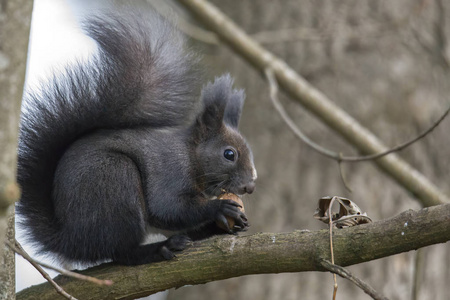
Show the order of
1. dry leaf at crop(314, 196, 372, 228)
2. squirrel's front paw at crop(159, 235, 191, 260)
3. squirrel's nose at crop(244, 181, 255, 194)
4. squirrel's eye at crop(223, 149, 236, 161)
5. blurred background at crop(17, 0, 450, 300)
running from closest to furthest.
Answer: dry leaf at crop(314, 196, 372, 228) → squirrel's front paw at crop(159, 235, 191, 260) → squirrel's nose at crop(244, 181, 255, 194) → squirrel's eye at crop(223, 149, 236, 161) → blurred background at crop(17, 0, 450, 300)

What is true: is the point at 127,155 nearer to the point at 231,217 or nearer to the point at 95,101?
the point at 95,101

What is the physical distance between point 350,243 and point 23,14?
1159 mm

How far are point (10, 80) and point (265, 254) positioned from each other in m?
1.11

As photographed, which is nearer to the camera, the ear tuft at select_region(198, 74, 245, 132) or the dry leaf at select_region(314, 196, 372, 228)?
the dry leaf at select_region(314, 196, 372, 228)

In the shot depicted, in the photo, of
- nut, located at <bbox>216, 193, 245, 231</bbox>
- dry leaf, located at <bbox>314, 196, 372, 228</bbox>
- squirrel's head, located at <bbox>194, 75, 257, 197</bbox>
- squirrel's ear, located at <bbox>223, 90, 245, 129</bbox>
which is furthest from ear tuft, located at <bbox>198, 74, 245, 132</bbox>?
dry leaf, located at <bbox>314, 196, 372, 228</bbox>

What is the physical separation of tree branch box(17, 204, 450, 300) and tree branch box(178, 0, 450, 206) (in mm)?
1176

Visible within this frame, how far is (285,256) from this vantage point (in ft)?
5.98

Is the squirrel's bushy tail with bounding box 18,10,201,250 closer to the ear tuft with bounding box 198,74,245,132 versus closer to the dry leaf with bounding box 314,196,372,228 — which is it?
the ear tuft with bounding box 198,74,245,132

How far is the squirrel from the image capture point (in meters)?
2.24

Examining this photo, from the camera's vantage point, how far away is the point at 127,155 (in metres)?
2.41

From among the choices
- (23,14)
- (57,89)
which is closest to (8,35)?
(23,14)

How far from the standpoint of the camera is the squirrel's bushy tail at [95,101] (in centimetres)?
234

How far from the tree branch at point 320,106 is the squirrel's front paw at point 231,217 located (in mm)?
1010

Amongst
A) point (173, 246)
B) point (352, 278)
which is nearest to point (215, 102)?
point (173, 246)
